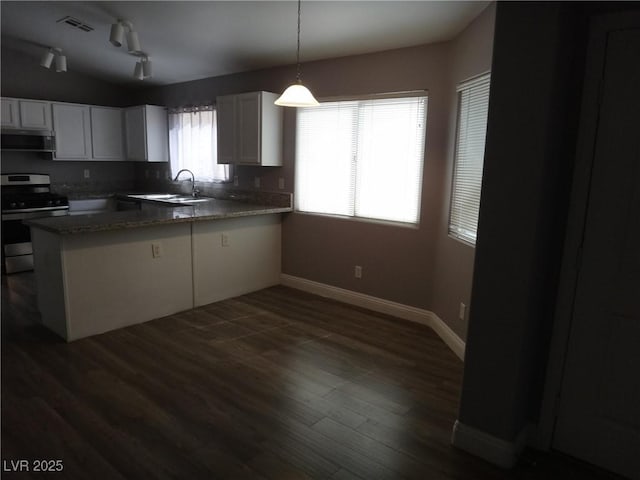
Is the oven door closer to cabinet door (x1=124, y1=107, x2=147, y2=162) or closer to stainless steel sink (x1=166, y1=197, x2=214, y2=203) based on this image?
cabinet door (x1=124, y1=107, x2=147, y2=162)

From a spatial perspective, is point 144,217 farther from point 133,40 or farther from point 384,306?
point 384,306

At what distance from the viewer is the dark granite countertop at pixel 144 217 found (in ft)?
10.7

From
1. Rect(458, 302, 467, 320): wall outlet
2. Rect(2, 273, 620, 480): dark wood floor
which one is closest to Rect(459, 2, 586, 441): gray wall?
Rect(2, 273, 620, 480): dark wood floor

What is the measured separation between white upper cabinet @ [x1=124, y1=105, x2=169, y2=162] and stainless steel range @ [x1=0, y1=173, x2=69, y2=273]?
3.97ft

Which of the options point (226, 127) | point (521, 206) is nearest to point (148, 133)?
point (226, 127)

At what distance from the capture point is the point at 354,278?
4402mm

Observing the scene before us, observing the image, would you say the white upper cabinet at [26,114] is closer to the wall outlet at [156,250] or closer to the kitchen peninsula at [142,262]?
the kitchen peninsula at [142,262]

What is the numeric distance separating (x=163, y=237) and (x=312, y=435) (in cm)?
235

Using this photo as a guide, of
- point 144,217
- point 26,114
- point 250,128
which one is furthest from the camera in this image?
point 26,114

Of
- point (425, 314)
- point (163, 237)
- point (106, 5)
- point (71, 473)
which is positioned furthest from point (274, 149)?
point (71, 473)

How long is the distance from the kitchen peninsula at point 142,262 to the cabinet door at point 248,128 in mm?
559

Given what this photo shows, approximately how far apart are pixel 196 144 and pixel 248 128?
140 cm

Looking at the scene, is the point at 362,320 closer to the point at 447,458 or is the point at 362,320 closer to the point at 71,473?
the point at 447,458

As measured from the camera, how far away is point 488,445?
2117 mm
